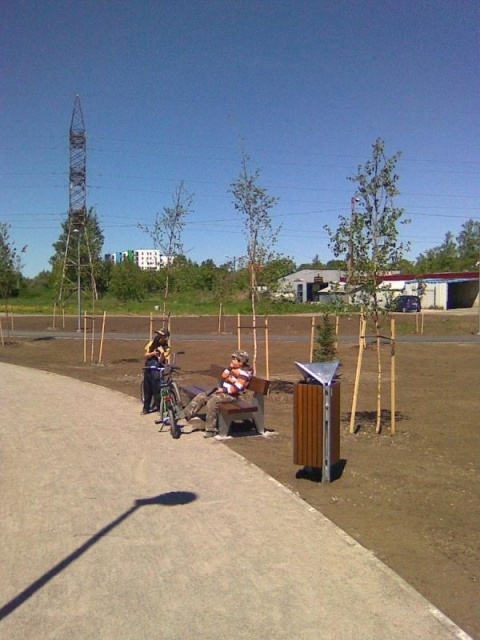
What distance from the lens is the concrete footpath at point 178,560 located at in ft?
12.0

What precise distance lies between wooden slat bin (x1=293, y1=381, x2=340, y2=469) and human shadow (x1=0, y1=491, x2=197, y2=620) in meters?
1.22

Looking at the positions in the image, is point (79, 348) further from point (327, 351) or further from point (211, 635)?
point (211, 635)

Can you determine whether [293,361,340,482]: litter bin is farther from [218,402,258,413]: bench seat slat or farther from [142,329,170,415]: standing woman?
[142,329,170,415]: standing woman

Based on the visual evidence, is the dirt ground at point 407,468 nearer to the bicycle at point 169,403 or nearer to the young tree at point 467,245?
the bicycle at point 169,403

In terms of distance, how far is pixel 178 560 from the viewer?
4539mm

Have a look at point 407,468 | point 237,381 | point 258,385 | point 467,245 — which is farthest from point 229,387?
point 467,245

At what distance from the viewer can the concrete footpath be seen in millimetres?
3646

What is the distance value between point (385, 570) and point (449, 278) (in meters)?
72.0

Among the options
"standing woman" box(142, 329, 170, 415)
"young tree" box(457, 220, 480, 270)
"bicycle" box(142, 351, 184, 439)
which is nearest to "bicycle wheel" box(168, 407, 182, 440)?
"bicycle" box(142, 351, 184, 439)

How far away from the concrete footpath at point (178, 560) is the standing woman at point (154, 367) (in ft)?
8.95

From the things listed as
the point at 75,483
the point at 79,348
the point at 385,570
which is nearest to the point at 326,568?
the point at 385,570

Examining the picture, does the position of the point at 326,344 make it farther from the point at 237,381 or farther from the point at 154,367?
the point at 237,381

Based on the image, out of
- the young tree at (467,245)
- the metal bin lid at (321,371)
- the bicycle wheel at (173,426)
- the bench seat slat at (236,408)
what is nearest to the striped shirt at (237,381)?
the bench seat slat at (236,408)

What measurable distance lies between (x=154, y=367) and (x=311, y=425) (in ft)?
14.7
